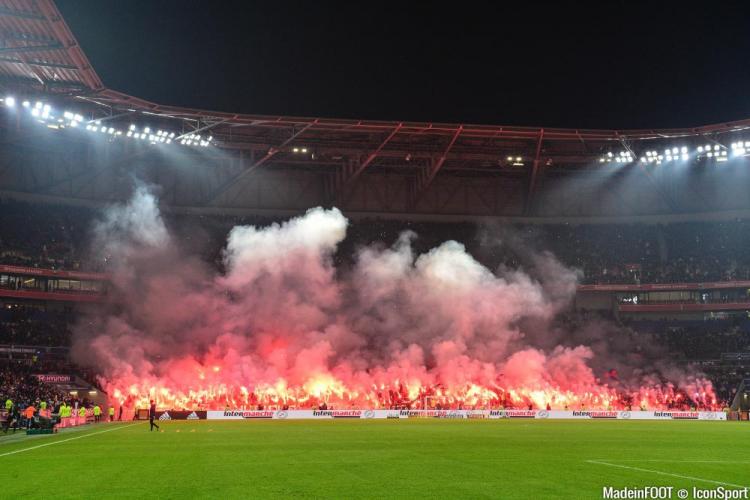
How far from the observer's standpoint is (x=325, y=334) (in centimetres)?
5272

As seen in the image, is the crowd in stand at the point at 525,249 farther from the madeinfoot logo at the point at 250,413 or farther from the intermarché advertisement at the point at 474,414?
the madeinfoot logo at the point at 250,413

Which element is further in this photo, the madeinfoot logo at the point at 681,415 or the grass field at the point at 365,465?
the madeinfoot logo at the point at 681,415

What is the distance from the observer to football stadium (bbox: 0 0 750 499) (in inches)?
1874

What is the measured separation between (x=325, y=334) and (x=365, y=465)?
36.1 meters

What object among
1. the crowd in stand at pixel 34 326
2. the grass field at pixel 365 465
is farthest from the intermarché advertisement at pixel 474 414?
the grass field at pixel 365 465

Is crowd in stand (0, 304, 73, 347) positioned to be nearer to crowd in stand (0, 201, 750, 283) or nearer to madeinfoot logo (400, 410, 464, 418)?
crowd in stand (0, 201, 750, 283)

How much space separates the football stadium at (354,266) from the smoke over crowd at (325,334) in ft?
0.53

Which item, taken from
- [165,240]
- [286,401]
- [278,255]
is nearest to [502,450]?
[286,401]

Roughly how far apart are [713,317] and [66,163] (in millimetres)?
54037

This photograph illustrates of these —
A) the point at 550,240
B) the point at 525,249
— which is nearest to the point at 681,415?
the point at 525,249

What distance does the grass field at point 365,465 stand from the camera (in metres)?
13.0

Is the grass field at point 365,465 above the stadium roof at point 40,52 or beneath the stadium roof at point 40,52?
beneath

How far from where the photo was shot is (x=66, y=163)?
56844mm

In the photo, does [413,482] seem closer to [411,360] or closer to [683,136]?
[411,360]
